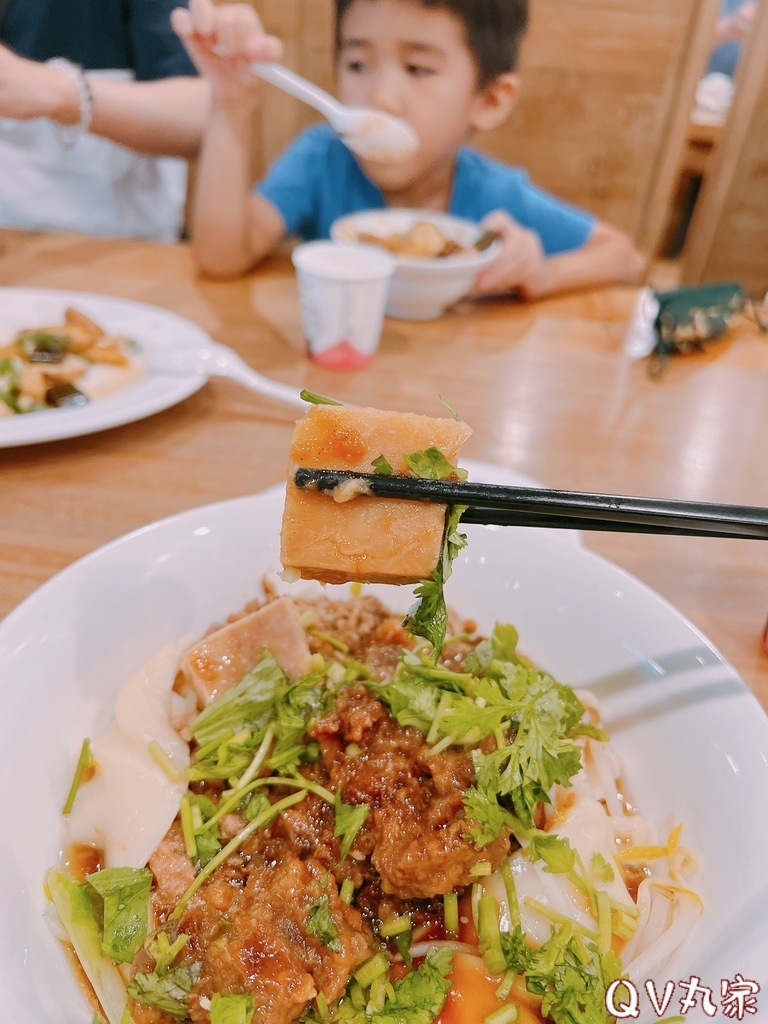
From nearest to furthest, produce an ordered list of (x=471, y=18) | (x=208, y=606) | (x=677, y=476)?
(x=208, y=606)
(x=677, y=476)
(x=471, y=18)

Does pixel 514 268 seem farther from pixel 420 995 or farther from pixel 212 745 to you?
pixel 420 995

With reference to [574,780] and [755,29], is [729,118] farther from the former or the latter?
[574,780]

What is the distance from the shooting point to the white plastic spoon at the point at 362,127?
8.52 ft

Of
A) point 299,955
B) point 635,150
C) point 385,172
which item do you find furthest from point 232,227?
point 635,150

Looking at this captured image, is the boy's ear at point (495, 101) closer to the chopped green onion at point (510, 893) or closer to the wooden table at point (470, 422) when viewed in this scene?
the wooden table at point (470, 422)

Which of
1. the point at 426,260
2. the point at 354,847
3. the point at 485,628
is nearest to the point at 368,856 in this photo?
the point at 354,847

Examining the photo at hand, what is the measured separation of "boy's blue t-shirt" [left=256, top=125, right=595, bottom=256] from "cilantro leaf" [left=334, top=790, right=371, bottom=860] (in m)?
3.21

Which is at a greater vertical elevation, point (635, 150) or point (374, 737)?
point (635, 150)

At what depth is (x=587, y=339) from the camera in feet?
9.26

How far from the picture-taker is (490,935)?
0.93 metres

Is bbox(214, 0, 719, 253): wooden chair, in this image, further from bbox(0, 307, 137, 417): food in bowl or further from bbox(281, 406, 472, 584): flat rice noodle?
bbox(281, 406, 472, 584): flat rice noodle

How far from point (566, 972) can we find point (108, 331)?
7.15 ft

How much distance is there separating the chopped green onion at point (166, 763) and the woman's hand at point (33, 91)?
2999 mm

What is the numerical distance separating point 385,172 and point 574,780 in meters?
3.41
